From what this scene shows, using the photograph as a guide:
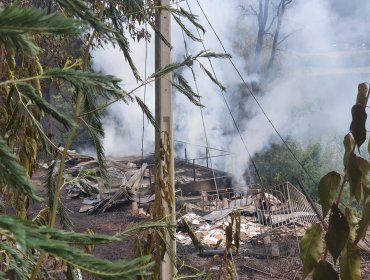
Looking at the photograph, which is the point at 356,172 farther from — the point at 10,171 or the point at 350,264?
the point at 10,171

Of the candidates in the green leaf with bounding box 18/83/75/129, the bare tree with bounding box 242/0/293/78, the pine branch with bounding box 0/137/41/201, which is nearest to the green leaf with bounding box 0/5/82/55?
the pine branch with bounding box 0/137/41/201

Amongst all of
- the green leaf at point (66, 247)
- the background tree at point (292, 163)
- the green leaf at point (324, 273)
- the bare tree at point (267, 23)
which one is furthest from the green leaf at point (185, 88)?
the bare tree at point (267, 23)

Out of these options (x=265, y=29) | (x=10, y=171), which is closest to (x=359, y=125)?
(x=10, y=171)

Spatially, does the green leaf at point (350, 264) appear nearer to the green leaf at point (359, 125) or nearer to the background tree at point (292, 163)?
the green leaf at point (359, 125)

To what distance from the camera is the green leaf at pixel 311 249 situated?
2.81ft

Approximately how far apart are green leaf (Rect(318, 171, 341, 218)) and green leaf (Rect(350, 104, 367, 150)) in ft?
0.23

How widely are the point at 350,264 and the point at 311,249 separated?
63mm

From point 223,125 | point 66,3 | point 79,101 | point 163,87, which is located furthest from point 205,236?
point 223,125

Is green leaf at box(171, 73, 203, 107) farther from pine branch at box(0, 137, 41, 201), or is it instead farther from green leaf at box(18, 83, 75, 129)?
pine branch at box(0, 137, 41, 201)

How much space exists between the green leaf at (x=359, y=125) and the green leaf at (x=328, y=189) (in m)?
0.07

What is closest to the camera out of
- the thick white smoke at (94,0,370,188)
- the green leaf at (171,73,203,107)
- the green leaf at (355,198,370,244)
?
the green leaf at (355,198,370,244)

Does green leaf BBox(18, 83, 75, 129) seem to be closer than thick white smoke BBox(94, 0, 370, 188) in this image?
Yes

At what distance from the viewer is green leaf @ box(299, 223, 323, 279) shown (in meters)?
0.86

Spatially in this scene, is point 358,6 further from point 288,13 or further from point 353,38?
point 288,13
